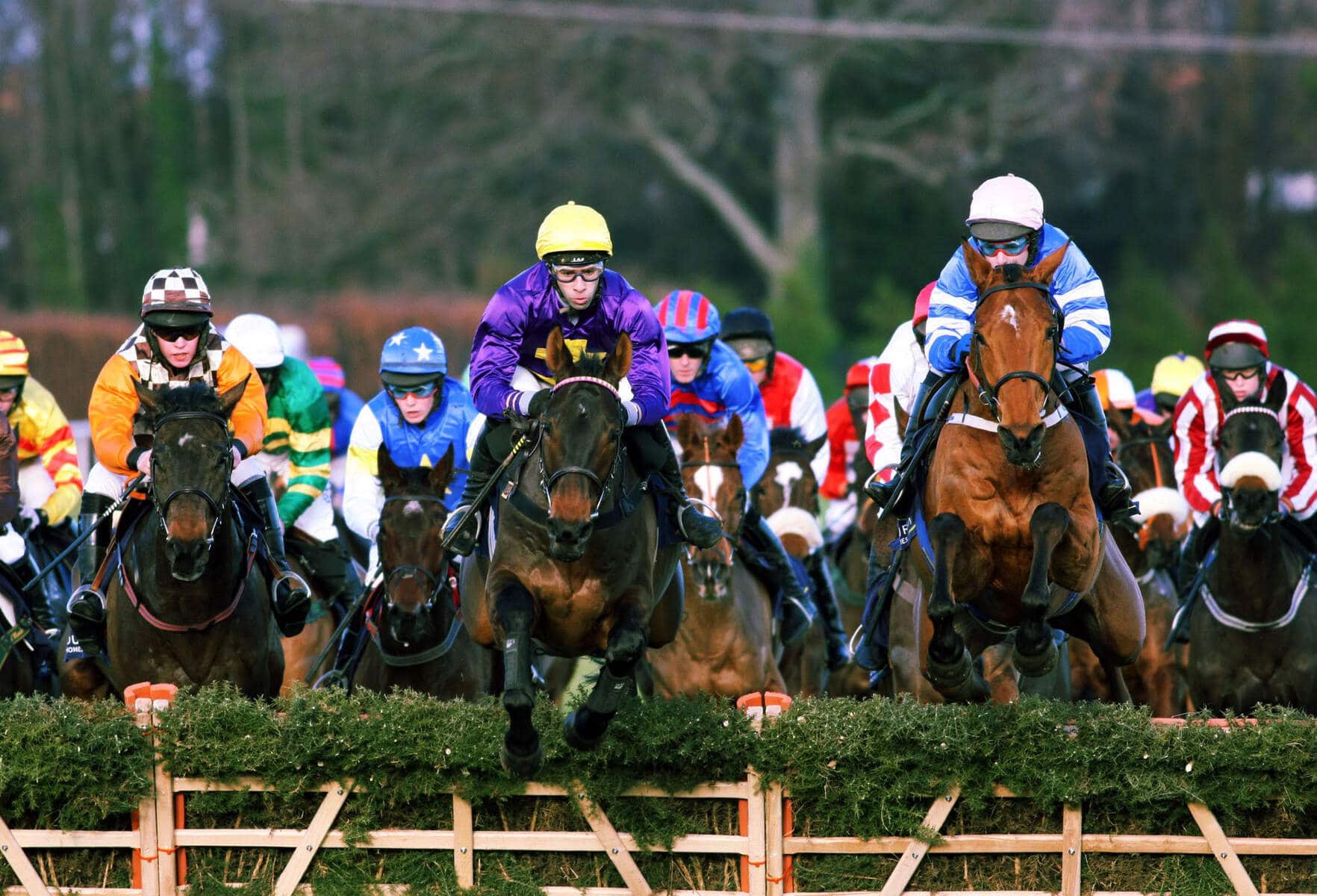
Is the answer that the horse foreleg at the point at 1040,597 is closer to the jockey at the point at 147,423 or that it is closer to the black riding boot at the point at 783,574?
the black riding boot at the point at 783,574

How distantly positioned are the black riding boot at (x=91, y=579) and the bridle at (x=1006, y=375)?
3.83 m

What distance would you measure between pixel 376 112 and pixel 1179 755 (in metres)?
27.5

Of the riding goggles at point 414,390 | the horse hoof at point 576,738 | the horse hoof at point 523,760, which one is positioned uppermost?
the riding goggles at point 414,390

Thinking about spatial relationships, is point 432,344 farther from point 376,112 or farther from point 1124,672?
point 376,112

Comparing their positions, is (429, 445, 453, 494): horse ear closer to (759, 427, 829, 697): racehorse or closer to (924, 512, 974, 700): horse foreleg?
(759, 427, 829, 697): racehorse

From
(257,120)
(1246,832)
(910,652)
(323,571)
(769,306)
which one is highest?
(257,120)

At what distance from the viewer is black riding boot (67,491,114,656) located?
7.57m

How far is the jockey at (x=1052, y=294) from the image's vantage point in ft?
22.7

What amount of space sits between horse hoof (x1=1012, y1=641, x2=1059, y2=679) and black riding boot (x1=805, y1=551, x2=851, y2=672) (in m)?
3.38

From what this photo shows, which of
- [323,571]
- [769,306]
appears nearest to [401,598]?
[323,571]

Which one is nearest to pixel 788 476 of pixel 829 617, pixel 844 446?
pixel 829 617

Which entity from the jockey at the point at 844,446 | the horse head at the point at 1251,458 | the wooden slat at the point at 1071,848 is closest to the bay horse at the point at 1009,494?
the wooden slat at the point at 1071,848

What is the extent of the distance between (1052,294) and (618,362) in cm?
172

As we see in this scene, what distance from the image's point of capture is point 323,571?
909 centimetres
